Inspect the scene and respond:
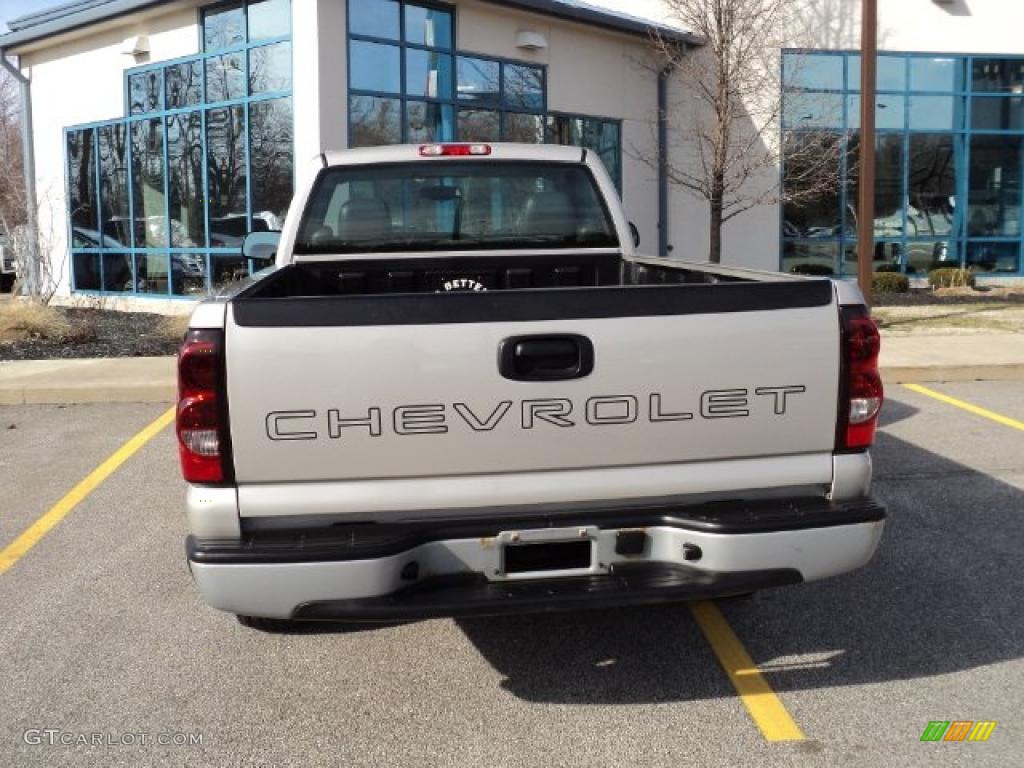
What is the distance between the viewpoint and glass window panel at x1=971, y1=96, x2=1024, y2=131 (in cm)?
2003

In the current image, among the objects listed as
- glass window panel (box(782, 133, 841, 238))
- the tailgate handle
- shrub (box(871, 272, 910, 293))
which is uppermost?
glass window panel (box(782, 133, 841, 238))

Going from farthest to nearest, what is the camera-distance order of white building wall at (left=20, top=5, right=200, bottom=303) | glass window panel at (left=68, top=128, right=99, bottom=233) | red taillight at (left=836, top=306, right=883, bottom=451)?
glass window panel at (left=68, top=128, right=99, bottom=233) < white building wall at (left=20, top=5, right=200, bottom=303) < red taillight at (left=836, top=306, right=883, bottom=451)

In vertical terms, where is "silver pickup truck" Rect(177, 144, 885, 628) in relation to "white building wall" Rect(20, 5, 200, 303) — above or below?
below

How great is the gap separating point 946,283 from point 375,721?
58.4 ft

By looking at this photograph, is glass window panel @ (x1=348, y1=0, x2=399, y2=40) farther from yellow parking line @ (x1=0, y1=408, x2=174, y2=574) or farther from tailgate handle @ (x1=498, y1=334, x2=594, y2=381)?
tailgate handle @ (x1=498, y1=334, x2=594, y2=381)

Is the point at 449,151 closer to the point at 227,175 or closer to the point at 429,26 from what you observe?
the point at 429,26

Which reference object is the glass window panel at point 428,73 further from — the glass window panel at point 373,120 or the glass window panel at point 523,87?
the glass window panel at point 523,87

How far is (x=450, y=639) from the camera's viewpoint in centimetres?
414

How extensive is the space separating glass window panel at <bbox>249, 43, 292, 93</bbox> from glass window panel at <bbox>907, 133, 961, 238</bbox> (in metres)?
12.4

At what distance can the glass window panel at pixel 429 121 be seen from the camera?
14.9 m

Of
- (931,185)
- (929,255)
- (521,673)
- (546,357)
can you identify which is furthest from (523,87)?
(546,357)

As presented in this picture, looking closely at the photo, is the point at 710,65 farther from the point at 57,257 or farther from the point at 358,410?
the point at 358,410

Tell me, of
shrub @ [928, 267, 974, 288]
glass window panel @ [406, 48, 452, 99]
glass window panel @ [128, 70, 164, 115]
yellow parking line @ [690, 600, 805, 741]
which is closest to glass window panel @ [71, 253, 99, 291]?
glass window panel @ [128, 70, 164, 115]

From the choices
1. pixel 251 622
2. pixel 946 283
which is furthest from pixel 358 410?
pixel 946 283
